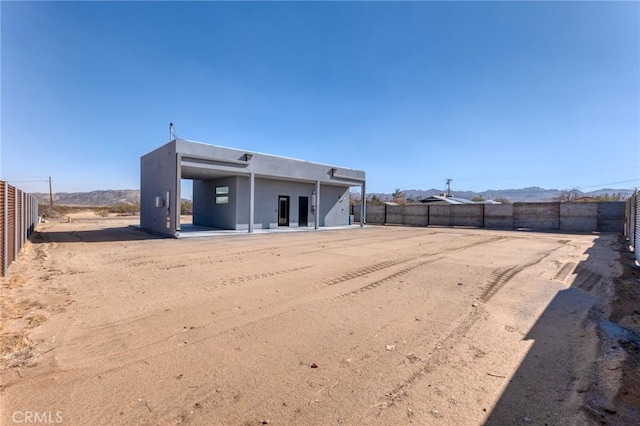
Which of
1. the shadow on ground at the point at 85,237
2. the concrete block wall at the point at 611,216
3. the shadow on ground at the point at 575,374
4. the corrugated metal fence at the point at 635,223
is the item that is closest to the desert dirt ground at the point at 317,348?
the shadow on ground at the point at 575,374

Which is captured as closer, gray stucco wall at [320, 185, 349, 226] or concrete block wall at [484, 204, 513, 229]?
gray stucco wall at [320, 185, 349, 226]

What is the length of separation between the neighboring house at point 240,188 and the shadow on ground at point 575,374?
1376cm

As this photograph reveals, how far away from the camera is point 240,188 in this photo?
1756 cm

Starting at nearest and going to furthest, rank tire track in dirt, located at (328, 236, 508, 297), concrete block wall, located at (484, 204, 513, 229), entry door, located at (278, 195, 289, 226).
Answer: tire track in dirt, located at (328, 236, 508, 297), entry door, located at (278, 195, 289, 226), concrete block wall, located at (484, 204, 513, 229)

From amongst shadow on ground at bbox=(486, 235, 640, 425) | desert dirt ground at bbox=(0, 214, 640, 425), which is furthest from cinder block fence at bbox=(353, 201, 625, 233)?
shadow on ground at bbox=(486, 235, 640, 425)

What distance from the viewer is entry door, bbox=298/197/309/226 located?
2112cm

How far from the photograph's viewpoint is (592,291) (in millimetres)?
6305

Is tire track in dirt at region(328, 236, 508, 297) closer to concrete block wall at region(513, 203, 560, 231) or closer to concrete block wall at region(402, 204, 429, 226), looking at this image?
concrete block wall at region(513, 203, 560, 231)

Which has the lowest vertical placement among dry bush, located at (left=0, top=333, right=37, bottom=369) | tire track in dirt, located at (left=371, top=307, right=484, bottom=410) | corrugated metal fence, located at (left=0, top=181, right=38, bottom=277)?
tire track in dirt, located at (left=371, top=307, right=484, bottom=410)

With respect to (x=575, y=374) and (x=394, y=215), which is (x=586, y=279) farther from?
(x=394, y=215)

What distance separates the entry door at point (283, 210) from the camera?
1989 centimetres

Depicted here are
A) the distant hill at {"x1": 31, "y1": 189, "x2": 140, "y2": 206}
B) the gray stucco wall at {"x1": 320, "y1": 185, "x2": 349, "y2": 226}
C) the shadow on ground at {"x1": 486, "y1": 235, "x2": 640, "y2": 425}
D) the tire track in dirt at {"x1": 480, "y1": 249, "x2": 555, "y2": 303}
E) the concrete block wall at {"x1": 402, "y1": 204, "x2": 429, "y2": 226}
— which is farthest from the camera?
the distant hill at {"x1": 31, "y1": 189, "x2": 140, "y2": 206}

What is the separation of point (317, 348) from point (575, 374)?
264 cm

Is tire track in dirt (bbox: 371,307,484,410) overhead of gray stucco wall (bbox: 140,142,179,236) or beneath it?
beneath
